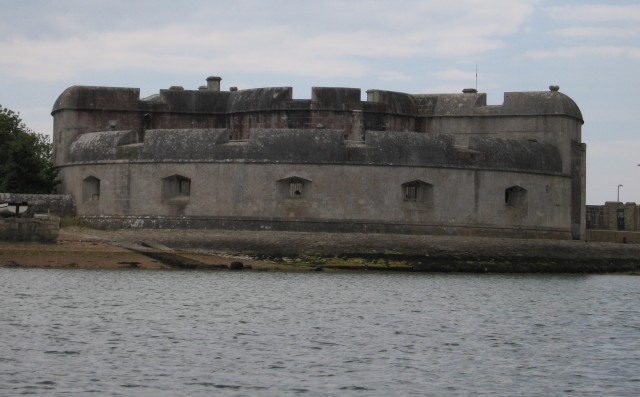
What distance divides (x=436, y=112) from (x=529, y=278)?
7.80 m

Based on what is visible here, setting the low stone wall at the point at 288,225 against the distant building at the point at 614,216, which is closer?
the low stone wall at the point at 288,225

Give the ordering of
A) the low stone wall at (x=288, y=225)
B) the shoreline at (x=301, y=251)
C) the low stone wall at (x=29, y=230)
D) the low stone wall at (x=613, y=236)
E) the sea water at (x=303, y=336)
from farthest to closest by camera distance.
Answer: the low stone wall at (x=613, y=236), the low stone wall at (x=288, y=225), the low stone wall at (x=29, y=230), the shoreline at (x=301, y=251), the sea water at (x=303, y=336)

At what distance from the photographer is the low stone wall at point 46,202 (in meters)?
37.5

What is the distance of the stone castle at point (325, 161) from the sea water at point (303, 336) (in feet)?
15.1

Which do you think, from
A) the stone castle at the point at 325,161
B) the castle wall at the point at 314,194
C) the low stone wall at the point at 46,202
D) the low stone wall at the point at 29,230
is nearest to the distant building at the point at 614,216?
the stone castle at the point at 325,161

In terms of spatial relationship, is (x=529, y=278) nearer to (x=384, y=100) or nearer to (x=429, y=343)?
(x=384, y=100)

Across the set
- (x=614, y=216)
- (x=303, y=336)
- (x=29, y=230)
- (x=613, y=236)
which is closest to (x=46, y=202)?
(x=29, y=230)

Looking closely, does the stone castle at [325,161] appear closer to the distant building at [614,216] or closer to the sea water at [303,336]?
the distant building at [614,216]

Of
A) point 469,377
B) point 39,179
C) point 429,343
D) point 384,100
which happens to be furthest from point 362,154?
point 469,377

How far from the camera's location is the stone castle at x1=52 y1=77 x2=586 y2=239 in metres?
36.4

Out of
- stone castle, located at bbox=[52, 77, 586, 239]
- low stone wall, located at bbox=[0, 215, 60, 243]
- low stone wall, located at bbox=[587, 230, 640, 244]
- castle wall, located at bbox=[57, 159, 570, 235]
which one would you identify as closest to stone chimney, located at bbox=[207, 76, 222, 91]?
stone castle, located at bbox=[52, 77, 586, 239]

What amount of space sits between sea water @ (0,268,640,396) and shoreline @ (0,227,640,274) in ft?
3.67

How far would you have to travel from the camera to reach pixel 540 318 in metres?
25.6

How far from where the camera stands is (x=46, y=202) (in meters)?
38.1
